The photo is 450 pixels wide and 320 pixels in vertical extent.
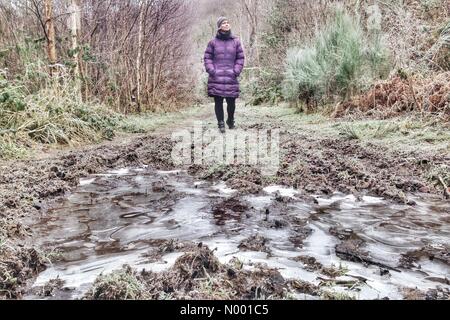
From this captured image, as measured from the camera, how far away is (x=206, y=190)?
339 centimetres

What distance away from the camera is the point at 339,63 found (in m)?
8.27

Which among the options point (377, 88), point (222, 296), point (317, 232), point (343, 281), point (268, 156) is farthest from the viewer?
point (377, 88)

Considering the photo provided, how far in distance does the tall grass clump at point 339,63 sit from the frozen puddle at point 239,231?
17.6ft

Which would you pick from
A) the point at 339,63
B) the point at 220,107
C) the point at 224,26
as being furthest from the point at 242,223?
the point at 339,63

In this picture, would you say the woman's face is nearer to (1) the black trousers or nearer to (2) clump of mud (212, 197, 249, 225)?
(1) the black trousers

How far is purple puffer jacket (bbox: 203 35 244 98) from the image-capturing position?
723 cm

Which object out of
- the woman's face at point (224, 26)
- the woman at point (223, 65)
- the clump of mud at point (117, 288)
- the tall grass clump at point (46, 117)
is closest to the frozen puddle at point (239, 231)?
the clump of mud at point (117, 288)

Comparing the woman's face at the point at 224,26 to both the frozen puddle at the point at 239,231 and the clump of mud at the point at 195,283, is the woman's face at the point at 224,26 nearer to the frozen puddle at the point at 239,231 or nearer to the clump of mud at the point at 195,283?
the frozen puddle at the point at 239,231

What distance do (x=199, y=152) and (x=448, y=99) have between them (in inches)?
119

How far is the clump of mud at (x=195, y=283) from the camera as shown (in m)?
1.64

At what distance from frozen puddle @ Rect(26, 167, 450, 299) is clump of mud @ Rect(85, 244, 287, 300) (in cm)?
10

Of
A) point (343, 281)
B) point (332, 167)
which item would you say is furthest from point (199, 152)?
point (343, 281)

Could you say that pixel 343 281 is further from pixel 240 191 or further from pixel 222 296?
pixel 240 191

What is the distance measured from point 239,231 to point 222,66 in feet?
17.2
